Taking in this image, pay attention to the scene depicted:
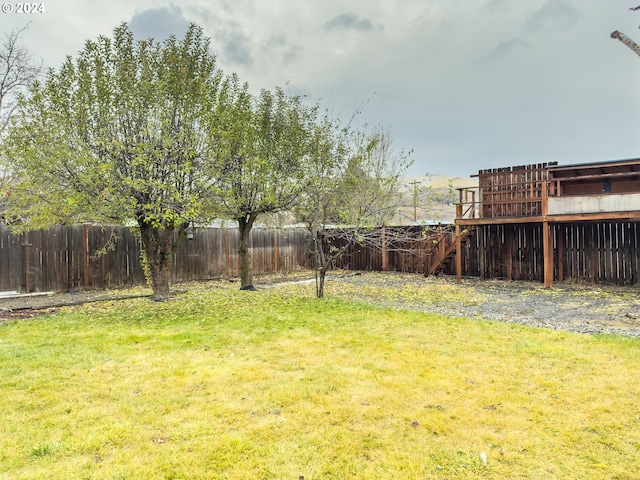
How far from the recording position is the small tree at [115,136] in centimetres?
674

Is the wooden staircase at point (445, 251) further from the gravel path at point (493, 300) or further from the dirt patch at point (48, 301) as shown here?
the dirt patch at point (48, 301)

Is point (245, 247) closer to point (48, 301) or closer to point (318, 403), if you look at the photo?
point (48, 301)

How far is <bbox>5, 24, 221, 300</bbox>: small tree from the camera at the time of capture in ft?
22.1

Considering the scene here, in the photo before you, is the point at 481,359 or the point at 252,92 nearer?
the point at 481,359

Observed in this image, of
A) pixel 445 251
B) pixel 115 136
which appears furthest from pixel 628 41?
pixel 445 251

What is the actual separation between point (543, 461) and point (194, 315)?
6.12m

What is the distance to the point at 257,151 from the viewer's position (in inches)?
372

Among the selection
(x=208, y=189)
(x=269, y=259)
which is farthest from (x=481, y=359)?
(x=269, y=259)

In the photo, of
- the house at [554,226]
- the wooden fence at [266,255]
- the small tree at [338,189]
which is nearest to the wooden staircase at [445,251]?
the house at [554,226]

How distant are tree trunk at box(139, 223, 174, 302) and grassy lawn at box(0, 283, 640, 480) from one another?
266cm

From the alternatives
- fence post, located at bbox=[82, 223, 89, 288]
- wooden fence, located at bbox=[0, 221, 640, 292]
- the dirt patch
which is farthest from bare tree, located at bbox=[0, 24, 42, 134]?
the dirt patch

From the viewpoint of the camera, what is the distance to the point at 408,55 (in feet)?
52.9

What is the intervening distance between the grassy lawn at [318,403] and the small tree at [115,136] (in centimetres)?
235

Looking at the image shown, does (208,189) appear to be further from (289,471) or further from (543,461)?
(543,461)
